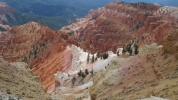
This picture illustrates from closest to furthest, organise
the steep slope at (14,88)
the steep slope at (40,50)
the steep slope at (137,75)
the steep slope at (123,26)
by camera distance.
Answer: the steep slope at (14,88)
the steep slope at (137,75)
the steep slope at (40,50)
the steep slope at (123,26)

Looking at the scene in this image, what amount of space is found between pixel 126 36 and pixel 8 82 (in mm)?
105525

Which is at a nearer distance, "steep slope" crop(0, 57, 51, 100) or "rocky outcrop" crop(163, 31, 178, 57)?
"steep slope" crop(0, 57, 51, 100)

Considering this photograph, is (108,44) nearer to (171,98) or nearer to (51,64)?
(51,64)

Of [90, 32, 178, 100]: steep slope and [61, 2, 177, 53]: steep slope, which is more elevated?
[90, 32, 178, 100]: steep slope

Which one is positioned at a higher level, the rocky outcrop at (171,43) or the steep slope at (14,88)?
the rocky outcrop at (171,43)

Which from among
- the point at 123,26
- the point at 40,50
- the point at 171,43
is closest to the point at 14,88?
the point at 171,43

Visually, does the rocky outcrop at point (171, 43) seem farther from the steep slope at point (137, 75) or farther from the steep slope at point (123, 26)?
the steep slope at point (123, 26)

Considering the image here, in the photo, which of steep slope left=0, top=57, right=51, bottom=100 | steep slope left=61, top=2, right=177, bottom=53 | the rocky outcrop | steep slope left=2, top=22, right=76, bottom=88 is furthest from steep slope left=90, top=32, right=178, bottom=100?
steep slope left=61, top=2, right=177, bottom=53

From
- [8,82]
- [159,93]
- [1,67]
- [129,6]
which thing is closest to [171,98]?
[159,93]

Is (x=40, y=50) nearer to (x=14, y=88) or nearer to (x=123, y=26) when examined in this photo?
(x=14, y=88)

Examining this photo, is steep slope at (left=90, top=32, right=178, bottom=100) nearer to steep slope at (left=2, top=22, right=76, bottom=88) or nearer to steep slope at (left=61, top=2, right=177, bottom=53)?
steep slope at (left=2, top=22, right=76, bottom=88)

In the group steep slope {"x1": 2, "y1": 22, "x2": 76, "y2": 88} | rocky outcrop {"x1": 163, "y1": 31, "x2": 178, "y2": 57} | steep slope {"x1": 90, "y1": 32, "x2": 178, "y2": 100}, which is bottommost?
steep slope {"x1": 2, "y1": 22, "x2": 76, "y2": 88}

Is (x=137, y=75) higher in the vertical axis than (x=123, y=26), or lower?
higher

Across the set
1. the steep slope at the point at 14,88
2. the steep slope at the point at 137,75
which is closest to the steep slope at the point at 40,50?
the steep slope at the point at 137,75
